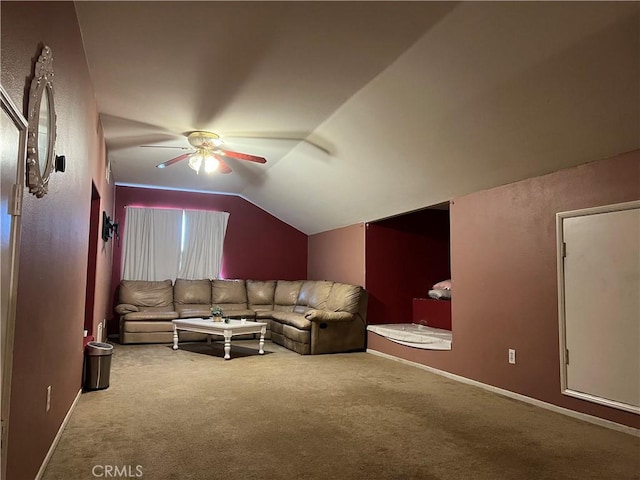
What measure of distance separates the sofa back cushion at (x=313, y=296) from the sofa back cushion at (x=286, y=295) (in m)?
0.14

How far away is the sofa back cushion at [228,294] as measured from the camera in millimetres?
7785

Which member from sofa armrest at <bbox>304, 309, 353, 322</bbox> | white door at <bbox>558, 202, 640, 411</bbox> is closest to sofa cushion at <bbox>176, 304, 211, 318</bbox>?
sofa armrest at <bbox>304, 309, 353, 322</bbox>

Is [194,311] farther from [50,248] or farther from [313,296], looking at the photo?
[50,248]

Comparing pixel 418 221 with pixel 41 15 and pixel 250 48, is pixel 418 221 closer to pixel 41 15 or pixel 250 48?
pixel 250 48

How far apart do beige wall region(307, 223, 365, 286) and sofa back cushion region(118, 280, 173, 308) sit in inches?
102

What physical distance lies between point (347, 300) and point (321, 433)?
3346 millimetres

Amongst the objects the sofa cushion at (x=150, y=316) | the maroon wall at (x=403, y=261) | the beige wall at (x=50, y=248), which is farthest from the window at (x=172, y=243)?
the beige wall at (x=50, y=248)

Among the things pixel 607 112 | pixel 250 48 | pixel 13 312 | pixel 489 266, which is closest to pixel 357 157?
pixel 489 266

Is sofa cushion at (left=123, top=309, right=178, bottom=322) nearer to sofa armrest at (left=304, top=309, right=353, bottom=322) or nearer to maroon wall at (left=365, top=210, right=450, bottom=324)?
sofa armrest at (left=304, top=309, right=353, bottom=322)

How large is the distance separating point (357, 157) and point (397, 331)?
2.25 metres

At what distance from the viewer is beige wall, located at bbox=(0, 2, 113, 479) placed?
1.71m

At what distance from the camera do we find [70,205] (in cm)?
285

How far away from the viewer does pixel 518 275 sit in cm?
405

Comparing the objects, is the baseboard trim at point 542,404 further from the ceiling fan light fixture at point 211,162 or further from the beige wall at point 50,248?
the beige wall at point 50,248
